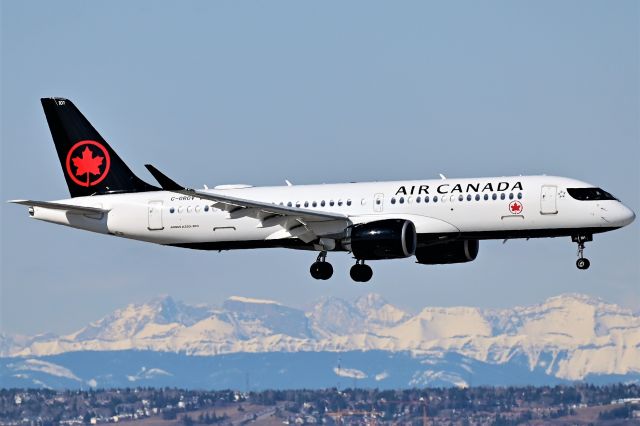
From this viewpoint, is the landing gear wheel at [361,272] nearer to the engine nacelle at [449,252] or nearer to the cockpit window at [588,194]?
the engine nacelle at [449,252]

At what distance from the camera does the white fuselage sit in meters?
84.2

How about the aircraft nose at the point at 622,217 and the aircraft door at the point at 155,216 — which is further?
the aircraft door at the point at 155,216

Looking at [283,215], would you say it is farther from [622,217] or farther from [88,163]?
[622,217]

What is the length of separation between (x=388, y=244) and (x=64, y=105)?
2702 centimetres

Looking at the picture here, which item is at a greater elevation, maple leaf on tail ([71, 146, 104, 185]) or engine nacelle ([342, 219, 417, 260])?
maple leaf on tail ([71, 146, 104, 185])

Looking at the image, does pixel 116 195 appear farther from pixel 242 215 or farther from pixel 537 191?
pixel 537 191

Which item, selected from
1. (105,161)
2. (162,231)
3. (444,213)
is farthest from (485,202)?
(105,161)

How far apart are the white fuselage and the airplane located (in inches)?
2.2

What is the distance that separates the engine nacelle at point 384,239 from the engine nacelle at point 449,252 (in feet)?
17.1

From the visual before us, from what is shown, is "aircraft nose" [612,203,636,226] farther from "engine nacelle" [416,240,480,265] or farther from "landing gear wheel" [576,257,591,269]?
"engine nacelle" [416,240,480,265]

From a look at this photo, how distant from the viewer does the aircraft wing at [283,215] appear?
86.1 meters

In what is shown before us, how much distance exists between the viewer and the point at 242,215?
8850 cm

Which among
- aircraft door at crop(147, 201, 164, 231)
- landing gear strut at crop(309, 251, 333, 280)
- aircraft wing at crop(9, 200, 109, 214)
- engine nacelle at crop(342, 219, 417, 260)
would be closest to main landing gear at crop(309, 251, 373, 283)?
landing gear strut at crop(309, 251, 333, 280)

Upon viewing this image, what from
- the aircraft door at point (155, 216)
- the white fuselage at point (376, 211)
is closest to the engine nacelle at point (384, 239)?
the white fuselage at point (376, 211)
